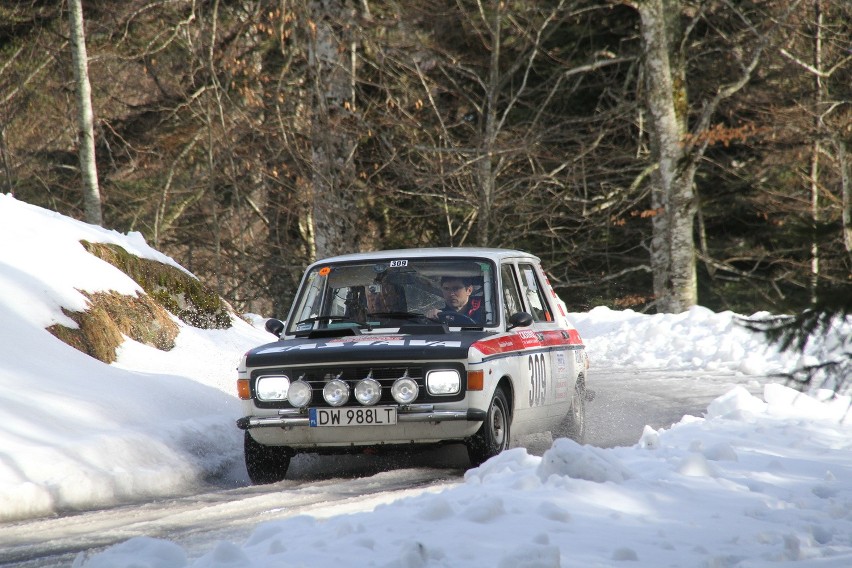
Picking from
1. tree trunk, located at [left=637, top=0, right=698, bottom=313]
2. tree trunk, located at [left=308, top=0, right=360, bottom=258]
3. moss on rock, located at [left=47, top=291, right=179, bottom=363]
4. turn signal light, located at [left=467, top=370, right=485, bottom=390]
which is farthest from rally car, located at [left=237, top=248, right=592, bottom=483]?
tree trunk, located at [left=637, top=0, right=698, bottom=313]

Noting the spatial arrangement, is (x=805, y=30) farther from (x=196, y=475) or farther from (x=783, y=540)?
(x=783, y=540)

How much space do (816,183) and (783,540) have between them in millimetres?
22419

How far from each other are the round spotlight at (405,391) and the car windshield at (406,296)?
0.89m

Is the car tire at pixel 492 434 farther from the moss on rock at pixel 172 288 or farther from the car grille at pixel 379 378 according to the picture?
the moss on rock at pixel 172 288

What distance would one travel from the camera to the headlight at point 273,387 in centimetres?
814

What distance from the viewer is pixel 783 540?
5199 mm

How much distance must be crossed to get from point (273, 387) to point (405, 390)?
3.27 feet

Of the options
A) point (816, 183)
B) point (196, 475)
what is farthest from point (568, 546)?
point (816, 183)

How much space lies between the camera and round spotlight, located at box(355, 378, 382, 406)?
790 centimetres

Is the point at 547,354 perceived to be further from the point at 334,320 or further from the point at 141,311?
the point at 141,311

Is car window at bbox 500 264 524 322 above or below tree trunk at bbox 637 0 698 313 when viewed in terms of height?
below

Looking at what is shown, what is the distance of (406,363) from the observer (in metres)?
7.89

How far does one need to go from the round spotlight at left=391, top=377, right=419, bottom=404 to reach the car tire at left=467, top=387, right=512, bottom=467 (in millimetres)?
561

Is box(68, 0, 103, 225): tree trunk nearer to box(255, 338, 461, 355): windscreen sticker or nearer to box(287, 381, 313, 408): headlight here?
box(255, 338, 461, 355): windscreen sticker
